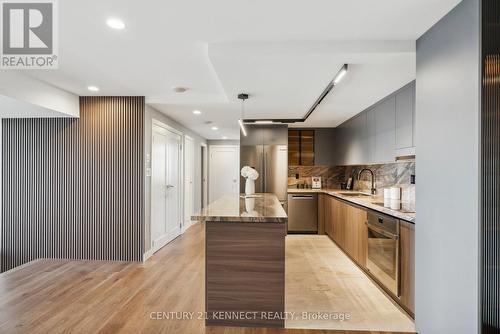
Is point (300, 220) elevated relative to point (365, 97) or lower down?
lower down

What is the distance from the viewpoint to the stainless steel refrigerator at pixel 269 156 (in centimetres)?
554

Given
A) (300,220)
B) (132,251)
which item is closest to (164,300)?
(132,251)

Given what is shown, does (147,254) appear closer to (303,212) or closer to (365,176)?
(303,212)

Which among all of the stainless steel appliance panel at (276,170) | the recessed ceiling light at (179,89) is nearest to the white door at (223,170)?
the stainless steel appliance panel at (276,170)

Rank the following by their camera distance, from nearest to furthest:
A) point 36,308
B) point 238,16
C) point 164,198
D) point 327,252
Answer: point 238,16, point 36,308, point 327,252, point 164,198

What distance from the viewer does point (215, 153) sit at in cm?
856

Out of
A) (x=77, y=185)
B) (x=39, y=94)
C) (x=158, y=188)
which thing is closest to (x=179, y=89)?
(x=39, y=94)

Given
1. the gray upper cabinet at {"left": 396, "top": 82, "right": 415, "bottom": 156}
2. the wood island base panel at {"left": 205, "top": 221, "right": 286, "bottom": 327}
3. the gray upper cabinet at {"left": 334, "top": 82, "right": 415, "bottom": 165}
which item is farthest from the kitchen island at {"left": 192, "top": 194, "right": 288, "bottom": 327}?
the gray upper cabinet at {"left": 334, "top": 82, "right": 415, "bottom": 165}

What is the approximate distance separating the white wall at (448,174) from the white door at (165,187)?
3.61 metres

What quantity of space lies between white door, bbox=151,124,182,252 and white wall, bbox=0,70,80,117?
1.18 m

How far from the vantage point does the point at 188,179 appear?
6.71m

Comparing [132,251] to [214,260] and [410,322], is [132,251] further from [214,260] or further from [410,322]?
[410,322]

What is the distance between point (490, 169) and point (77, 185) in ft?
15.2

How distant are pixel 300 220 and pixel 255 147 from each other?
1723mm
